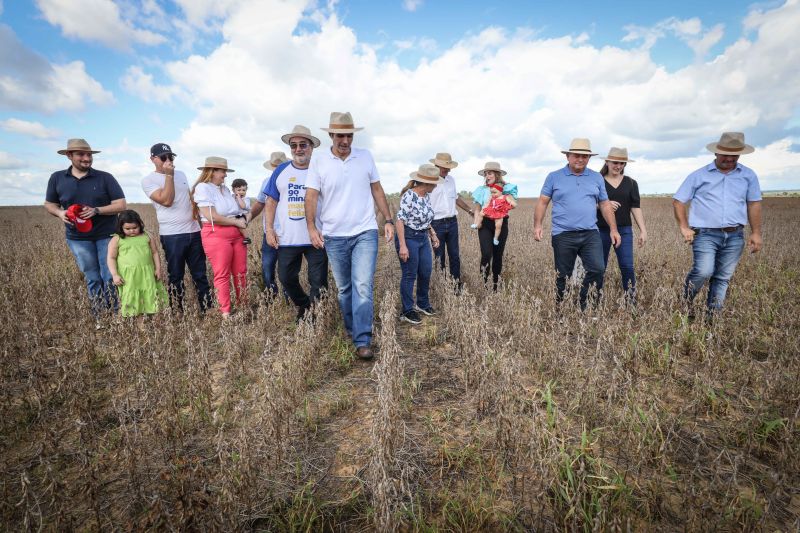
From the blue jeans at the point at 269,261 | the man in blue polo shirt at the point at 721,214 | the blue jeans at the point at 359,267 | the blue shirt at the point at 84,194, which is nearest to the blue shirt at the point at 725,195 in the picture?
the man in blue polo shirt at the point at 721,214

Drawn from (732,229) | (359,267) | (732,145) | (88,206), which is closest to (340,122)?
(359,267)

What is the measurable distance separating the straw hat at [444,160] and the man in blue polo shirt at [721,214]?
2.98 metres

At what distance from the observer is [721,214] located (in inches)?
167

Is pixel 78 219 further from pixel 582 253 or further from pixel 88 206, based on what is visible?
pixel 582 253

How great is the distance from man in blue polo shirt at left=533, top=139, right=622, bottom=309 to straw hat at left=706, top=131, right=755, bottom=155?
119 centimetres

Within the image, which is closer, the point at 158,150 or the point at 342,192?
the point at 342,192

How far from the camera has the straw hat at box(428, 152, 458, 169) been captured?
5.92 meters

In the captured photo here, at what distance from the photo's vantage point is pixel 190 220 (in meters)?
4.92

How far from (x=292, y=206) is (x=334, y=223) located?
2.11ft

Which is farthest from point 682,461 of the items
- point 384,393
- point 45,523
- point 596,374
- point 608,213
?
point 45,523

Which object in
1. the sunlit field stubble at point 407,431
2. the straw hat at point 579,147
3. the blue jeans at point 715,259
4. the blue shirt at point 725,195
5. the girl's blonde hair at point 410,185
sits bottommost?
the sunlit field stubble at point 407,431

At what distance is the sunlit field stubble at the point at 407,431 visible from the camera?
1857 millimetres

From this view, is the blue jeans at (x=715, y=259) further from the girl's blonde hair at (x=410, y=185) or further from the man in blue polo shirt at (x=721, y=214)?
the girl's blonde hair at (x=410, y=185)

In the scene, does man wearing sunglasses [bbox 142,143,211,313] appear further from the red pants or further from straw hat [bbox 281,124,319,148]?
straw hat [bbox 281,124,319,148]
